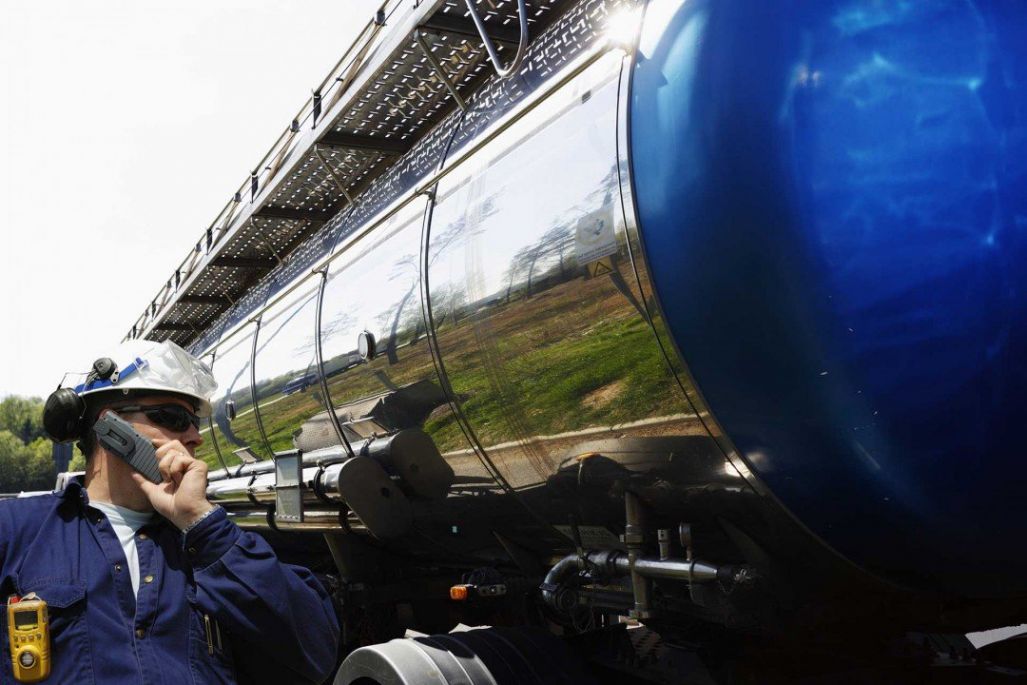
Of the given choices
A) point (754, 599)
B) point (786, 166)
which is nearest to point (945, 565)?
point (754, 599)

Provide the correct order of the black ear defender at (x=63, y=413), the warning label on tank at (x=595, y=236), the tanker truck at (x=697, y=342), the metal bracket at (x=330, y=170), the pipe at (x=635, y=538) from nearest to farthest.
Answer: the tanker truck at (x=697, y=342), the black ear defender at (x=63, y=413), the warning label on tank at (x=595, y=236), the pipe at (x=635, y=538), the metal bracket at (x=330, y=170)

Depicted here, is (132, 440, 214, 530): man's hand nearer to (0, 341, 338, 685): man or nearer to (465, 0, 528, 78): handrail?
(0, 341, 338, 685): man

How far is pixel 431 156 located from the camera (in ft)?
13.0

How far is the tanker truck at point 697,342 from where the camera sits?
1.89 metres

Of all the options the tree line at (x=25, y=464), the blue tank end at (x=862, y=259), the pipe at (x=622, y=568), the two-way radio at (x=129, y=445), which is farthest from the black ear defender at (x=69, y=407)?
the tree line at (x=25, y=464)

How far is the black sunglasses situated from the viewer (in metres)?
2.23

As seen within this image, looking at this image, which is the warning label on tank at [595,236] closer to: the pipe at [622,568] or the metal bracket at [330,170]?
the pipe at [622,568]

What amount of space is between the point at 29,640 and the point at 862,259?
1730 millimetres

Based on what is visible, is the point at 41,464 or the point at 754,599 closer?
the point at 754,599

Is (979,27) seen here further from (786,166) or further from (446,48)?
(446,48)

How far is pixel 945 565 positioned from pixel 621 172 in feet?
3.80

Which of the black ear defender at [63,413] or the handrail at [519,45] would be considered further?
the handrail at [519,45]

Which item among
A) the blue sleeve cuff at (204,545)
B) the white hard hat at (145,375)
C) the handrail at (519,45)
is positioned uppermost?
the handrail at (519,45)

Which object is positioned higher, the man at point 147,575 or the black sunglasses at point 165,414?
the black sunglasses at point 165,414
